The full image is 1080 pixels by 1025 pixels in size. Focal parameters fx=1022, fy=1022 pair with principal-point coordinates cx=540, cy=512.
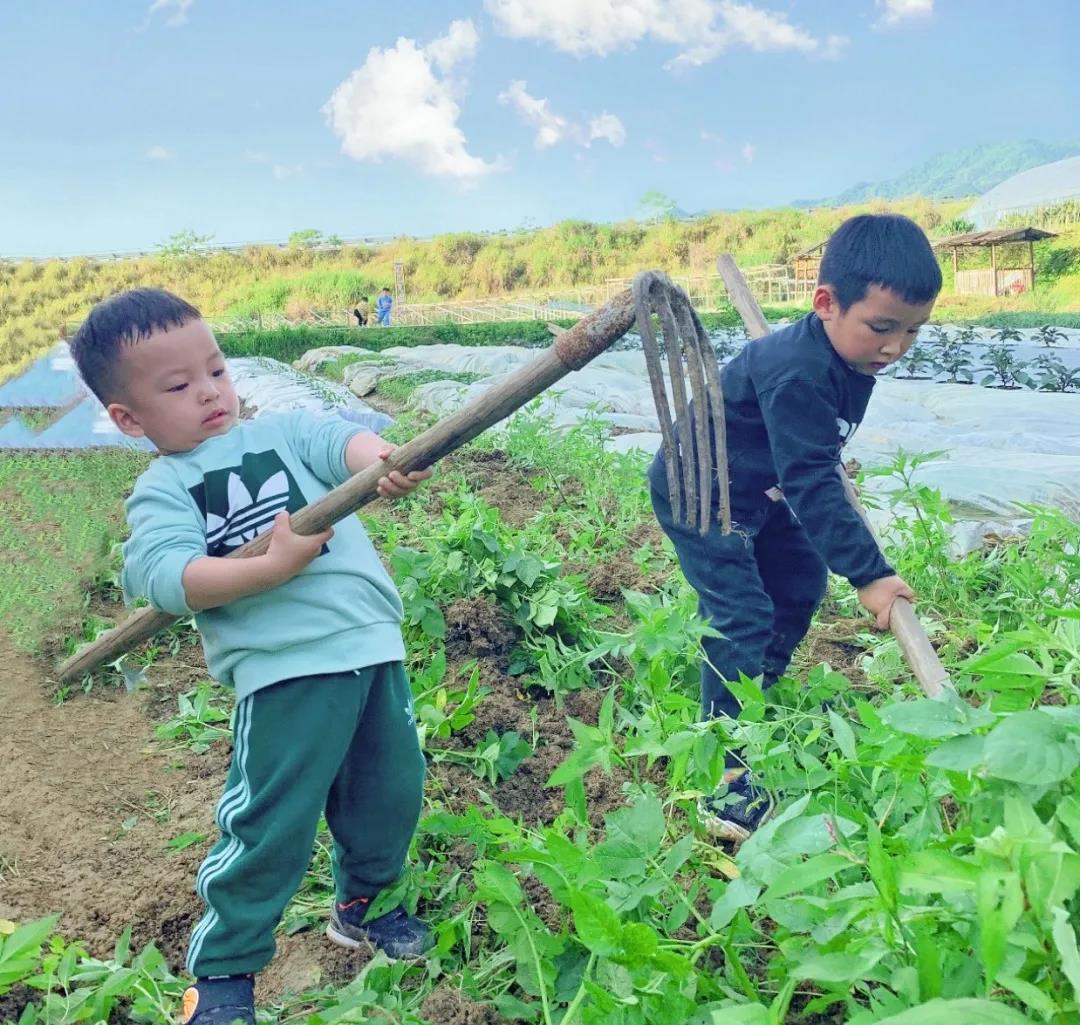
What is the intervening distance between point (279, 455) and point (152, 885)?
0.92m

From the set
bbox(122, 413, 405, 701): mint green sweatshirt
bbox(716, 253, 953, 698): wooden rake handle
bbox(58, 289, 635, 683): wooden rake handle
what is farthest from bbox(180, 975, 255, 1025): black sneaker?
bbox(716, 253, 953, 698): wooden rake handle

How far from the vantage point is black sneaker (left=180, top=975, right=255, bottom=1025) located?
1.43 metres

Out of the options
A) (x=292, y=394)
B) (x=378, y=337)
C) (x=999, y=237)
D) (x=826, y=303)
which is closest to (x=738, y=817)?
(x=826, y=303)

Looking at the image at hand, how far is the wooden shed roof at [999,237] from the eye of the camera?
9.55 metres

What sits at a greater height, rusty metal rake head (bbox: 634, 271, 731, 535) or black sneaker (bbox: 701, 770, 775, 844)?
rusty metal rake head (bbox: 634, 271, 731, 535)

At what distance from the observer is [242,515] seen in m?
1.55

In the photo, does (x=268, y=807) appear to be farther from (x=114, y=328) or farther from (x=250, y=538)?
(x=114, y=328)

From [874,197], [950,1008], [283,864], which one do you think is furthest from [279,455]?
[874,197]

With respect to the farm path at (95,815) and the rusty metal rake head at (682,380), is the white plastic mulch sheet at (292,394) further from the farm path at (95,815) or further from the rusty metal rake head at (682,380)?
the rusty metal rake head at (682,380)

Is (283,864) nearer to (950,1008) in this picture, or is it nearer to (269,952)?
(269,952)

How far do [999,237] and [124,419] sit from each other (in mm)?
9741

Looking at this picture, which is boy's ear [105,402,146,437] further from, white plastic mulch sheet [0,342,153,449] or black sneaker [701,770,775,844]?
white plastic mulch sheet [0,342,153,449]

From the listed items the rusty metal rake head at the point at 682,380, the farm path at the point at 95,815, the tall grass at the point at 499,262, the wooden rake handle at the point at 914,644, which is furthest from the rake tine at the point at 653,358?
the tall grass at the point at 499,262

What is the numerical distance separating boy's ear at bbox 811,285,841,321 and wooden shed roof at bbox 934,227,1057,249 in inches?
340
